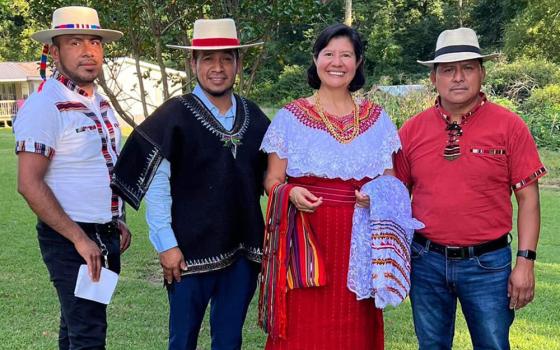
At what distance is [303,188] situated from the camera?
2.92m

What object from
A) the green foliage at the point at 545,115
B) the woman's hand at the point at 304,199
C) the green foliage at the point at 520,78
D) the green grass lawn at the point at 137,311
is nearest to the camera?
the woman's hand at the point at 304,199

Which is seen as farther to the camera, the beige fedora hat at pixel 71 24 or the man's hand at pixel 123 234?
the man's hand at pixel 123 234

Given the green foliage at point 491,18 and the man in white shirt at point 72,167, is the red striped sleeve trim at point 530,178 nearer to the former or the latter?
the man in white shirt at point 72,167

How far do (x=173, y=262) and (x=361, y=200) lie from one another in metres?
0.97

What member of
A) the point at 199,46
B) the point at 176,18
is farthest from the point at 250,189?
the point at 176,18

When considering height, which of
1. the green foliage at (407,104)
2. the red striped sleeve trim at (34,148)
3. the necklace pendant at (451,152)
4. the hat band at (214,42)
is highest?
the hat band at (214,42)

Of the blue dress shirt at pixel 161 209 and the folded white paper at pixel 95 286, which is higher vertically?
the blue dress shirt at pixel 161 209

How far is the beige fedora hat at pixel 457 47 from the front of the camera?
9.75 ft

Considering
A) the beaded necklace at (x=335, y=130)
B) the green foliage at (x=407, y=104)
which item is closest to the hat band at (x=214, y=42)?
the beaded necklace at (x=335, y=130)

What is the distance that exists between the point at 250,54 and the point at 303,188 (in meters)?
2.70

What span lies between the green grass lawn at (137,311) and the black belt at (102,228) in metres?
1.55

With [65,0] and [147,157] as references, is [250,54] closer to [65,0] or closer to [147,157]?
[65,0]

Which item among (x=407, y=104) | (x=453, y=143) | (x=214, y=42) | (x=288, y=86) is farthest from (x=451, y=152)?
(x=288, y=86)

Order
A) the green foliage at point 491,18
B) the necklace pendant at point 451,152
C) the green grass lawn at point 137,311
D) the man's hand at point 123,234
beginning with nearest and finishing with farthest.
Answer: the necklace pendant at point 451,152 < the man's hand at point 123,234 < the green grass lawn at point 137,311 < the green foliage at point 491,18
